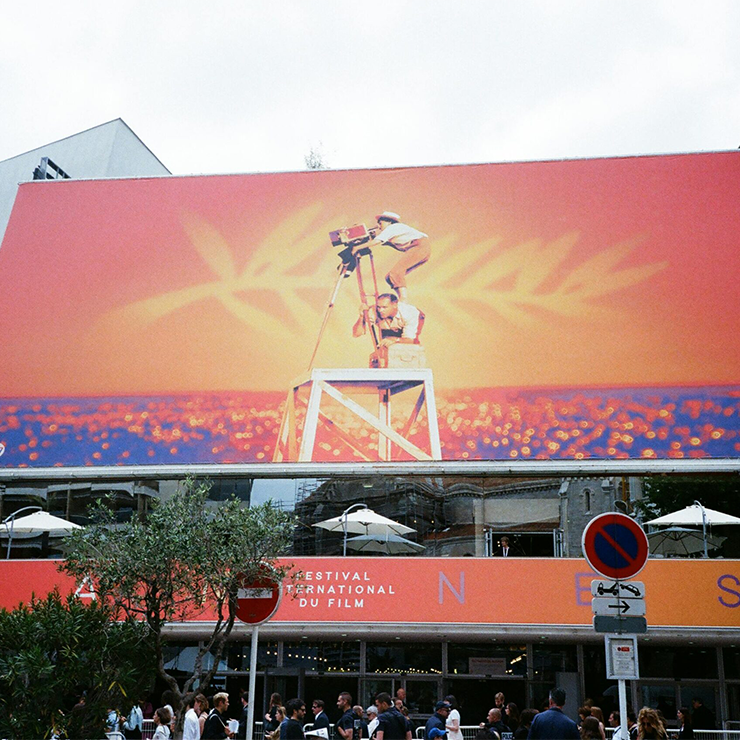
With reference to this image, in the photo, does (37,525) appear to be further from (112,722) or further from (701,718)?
(701,718)

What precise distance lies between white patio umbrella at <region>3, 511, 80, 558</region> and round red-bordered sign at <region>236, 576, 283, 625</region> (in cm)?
1004

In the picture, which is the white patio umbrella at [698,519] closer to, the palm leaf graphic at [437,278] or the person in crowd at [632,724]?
the person in crowd at [632,724]

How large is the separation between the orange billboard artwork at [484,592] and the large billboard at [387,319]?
2.25 meters

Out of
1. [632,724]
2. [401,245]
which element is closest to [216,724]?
[632,724]

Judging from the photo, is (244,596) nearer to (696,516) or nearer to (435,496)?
(435,496)

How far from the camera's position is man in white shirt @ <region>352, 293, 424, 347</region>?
63.2 feet

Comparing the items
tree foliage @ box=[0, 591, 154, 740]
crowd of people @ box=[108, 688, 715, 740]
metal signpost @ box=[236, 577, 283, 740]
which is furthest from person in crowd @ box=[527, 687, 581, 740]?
tree foliage @ box=[0, 591, 154, 740]

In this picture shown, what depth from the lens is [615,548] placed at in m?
6.75

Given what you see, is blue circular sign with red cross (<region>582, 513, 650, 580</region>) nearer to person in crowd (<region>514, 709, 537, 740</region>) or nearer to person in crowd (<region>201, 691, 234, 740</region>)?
person in crowd (<region>514, 709, 537, 740</region>)

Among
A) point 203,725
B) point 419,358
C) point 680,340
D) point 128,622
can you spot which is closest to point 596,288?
point 680,340

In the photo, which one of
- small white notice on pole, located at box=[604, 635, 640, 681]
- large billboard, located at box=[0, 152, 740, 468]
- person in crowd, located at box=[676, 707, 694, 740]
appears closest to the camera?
small white notice on pole, located at box=[604, 635, 640, 681]

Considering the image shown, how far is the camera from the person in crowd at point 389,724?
965 cm

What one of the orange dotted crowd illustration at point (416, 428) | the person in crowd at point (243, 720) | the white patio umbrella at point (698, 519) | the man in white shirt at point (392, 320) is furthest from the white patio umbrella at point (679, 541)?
the person in crowd at point (243, 720)

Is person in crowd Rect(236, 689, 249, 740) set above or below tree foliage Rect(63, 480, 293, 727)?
below
